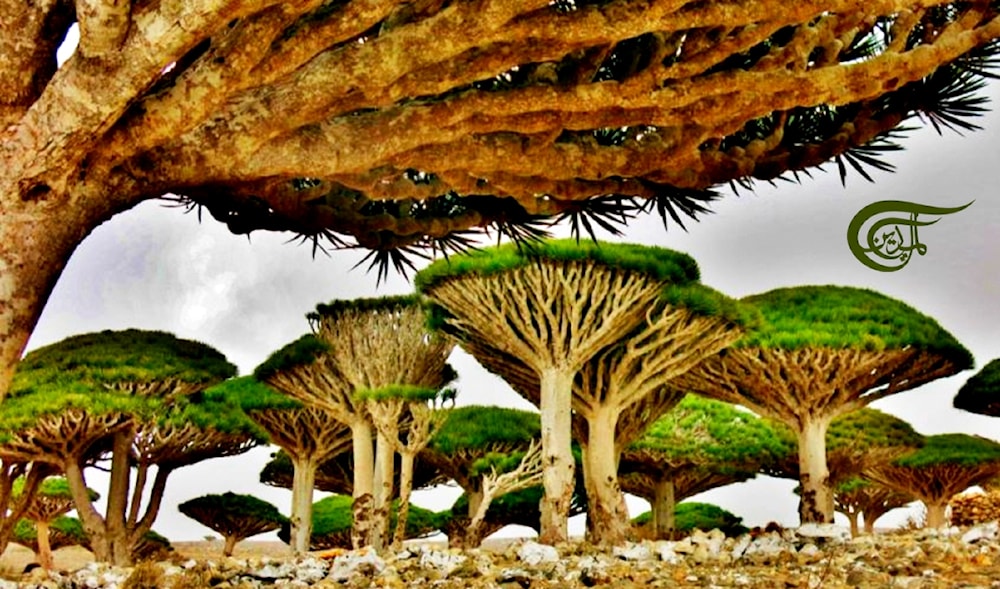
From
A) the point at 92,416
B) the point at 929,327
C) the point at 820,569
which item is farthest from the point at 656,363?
the point at 92,416

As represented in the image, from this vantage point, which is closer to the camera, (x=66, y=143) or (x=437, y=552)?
(x=66, y=143)

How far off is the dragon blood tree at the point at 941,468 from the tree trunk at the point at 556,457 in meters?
14.9

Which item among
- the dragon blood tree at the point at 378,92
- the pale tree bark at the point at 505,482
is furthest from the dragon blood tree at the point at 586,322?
the dragon blood tree at the point at 378,92

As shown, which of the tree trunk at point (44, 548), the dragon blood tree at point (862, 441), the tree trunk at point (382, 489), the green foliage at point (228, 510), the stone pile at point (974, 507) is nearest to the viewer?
the tree trunk at point (382, 489)

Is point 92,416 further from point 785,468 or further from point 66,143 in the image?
point 785,468

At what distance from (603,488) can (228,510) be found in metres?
13.7

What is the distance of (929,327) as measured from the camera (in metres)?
17.6

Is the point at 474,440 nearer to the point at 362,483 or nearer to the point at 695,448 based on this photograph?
the point at 362,483

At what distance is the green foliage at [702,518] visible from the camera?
2708 centimetres

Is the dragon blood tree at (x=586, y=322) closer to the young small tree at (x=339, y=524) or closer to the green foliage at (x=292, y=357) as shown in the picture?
the green foliage at (x=292, y=357)

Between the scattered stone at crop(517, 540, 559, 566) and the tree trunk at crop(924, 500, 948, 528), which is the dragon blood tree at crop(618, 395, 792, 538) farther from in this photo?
the scattered stone at crop(517, 540, 559, 566)

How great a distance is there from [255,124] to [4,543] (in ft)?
53.4

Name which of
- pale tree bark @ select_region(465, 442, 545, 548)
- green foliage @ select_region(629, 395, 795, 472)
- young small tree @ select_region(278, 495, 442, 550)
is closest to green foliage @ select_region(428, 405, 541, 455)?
green foliage @ select_region(629, 395, 795, 472)

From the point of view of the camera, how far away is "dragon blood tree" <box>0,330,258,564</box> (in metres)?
16.5
